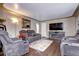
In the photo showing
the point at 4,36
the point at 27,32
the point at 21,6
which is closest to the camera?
the point at 4,36

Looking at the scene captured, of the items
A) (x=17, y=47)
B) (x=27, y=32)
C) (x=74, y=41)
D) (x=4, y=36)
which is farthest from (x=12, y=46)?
(x=74, y=41)

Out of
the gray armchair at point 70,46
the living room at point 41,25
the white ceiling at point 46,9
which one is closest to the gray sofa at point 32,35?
the living room at point 41,25

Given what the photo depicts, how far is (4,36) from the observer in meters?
1.96

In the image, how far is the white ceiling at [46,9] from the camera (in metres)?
2.07

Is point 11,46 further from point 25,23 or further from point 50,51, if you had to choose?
point 50,51

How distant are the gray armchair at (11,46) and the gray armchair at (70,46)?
2.91 ft

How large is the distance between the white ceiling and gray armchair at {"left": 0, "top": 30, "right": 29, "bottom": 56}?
691 mm

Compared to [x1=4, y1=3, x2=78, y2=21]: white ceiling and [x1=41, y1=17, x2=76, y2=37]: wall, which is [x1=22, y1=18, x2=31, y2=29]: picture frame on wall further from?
[x1=41, y1=17, x2=76, y2=37]: wall

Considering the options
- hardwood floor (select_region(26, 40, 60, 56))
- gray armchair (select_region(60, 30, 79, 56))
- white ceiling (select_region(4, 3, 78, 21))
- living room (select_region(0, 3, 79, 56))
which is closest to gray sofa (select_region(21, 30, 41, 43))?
living room (select_region(0, 3, 79, 56))

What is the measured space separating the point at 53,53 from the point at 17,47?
2.92 ft

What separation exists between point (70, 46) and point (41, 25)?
880mm

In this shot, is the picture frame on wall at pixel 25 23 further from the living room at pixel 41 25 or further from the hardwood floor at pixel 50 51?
the hardwood floor at pixel 50 51

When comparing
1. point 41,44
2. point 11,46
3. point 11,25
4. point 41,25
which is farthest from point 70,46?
point 11,25

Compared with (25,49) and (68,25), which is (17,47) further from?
(68,25)
